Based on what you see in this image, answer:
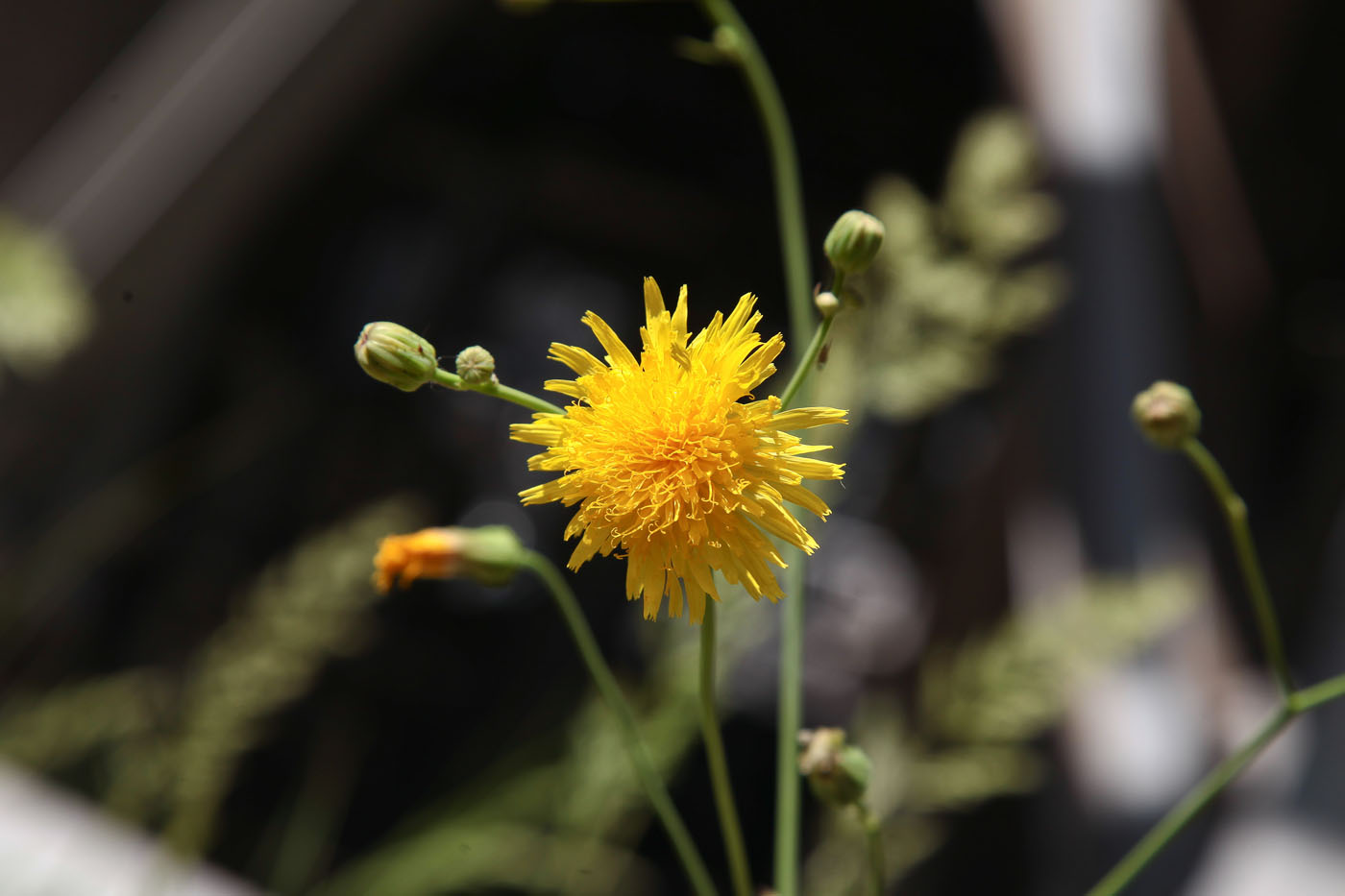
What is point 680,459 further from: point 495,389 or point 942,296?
point 942,296

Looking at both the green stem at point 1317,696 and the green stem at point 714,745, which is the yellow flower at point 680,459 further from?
the green stem at point 1317,696

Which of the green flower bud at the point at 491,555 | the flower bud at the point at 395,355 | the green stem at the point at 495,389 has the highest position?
the green stem at the point at 495,389

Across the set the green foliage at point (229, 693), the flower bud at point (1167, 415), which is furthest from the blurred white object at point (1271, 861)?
the green foliage at point (229, 693)

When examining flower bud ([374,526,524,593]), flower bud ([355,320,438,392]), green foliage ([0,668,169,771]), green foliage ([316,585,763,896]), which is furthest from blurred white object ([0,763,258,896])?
flower bud ([355,320,438,392])

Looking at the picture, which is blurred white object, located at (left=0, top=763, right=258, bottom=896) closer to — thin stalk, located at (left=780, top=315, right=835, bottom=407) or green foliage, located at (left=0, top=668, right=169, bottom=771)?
green foliage, located at (left=0, top=668, right=169, bottom=771)

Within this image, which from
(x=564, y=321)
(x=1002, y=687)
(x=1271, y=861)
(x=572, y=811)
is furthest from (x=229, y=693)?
(x=1271, y=861)

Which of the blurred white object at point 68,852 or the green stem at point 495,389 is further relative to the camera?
the blurred white object at point 68,852
